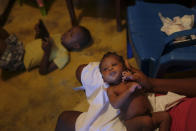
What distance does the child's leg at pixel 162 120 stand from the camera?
839mm

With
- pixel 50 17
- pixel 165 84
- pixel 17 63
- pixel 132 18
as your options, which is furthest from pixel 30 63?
pixel 165 84

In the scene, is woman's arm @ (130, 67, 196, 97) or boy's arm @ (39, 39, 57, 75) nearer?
woman's arm @ (130, 67, 196, 97)

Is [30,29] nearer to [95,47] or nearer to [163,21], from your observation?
[95,47]

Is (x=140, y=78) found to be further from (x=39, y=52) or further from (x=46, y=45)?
(x=39, y=52)

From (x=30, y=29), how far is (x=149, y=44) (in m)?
1.52

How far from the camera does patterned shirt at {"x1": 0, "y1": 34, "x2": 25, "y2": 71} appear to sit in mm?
1563

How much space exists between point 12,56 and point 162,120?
53.1 inches

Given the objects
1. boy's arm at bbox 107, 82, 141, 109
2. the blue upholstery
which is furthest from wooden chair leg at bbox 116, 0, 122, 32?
boy's arm at bbox 107, 82, 141, 109

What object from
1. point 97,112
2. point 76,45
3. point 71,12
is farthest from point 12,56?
point 97,112

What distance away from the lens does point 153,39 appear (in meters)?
1.25

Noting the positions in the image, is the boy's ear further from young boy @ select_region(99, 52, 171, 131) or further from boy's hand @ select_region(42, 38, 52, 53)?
young boy @ select_region(99, 52, 171, 131)

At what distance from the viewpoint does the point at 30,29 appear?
2.14 m

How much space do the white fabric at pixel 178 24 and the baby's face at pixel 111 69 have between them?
505 mm

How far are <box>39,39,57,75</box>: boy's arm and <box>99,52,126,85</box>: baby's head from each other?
0.69 metres
